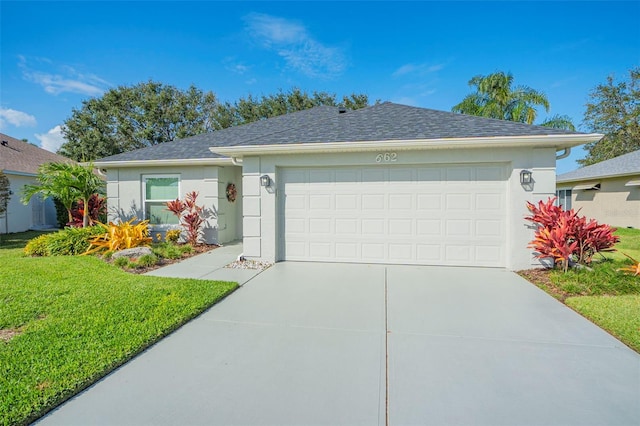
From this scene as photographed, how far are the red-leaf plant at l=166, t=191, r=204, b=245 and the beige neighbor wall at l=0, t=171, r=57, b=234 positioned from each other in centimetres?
689

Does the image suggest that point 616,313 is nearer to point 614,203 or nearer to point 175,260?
point 175,260

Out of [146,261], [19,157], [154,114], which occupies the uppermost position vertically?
[154,114]

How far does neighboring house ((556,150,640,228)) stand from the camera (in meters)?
13.0

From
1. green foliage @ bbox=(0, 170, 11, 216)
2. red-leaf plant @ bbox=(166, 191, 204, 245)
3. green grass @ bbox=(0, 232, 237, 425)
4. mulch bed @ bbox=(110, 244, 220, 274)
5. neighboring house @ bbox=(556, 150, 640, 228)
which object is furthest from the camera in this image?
neighboring house @ bbox=(556, 150, 640, 228)

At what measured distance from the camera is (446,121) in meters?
7.29

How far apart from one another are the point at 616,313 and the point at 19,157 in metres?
21.4

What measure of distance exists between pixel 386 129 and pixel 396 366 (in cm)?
544

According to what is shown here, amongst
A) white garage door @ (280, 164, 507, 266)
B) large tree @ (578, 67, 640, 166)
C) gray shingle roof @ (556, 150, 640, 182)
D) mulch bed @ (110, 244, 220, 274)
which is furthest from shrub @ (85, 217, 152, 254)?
large tree @ (578, 67, 640, 166)

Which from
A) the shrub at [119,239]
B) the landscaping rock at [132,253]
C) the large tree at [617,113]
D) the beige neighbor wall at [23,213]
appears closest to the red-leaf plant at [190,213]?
the shrub at [119,239]

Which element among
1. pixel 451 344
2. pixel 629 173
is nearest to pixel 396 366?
pixel 451 344

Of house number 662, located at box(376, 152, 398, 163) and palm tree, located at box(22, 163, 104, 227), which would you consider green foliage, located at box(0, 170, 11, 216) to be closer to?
palm tree, located at box(22, 163, 104, 227)

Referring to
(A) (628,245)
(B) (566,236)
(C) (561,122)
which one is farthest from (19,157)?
(C) (561,122)

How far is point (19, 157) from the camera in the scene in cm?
1441

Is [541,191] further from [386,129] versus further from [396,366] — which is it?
[396,366]
